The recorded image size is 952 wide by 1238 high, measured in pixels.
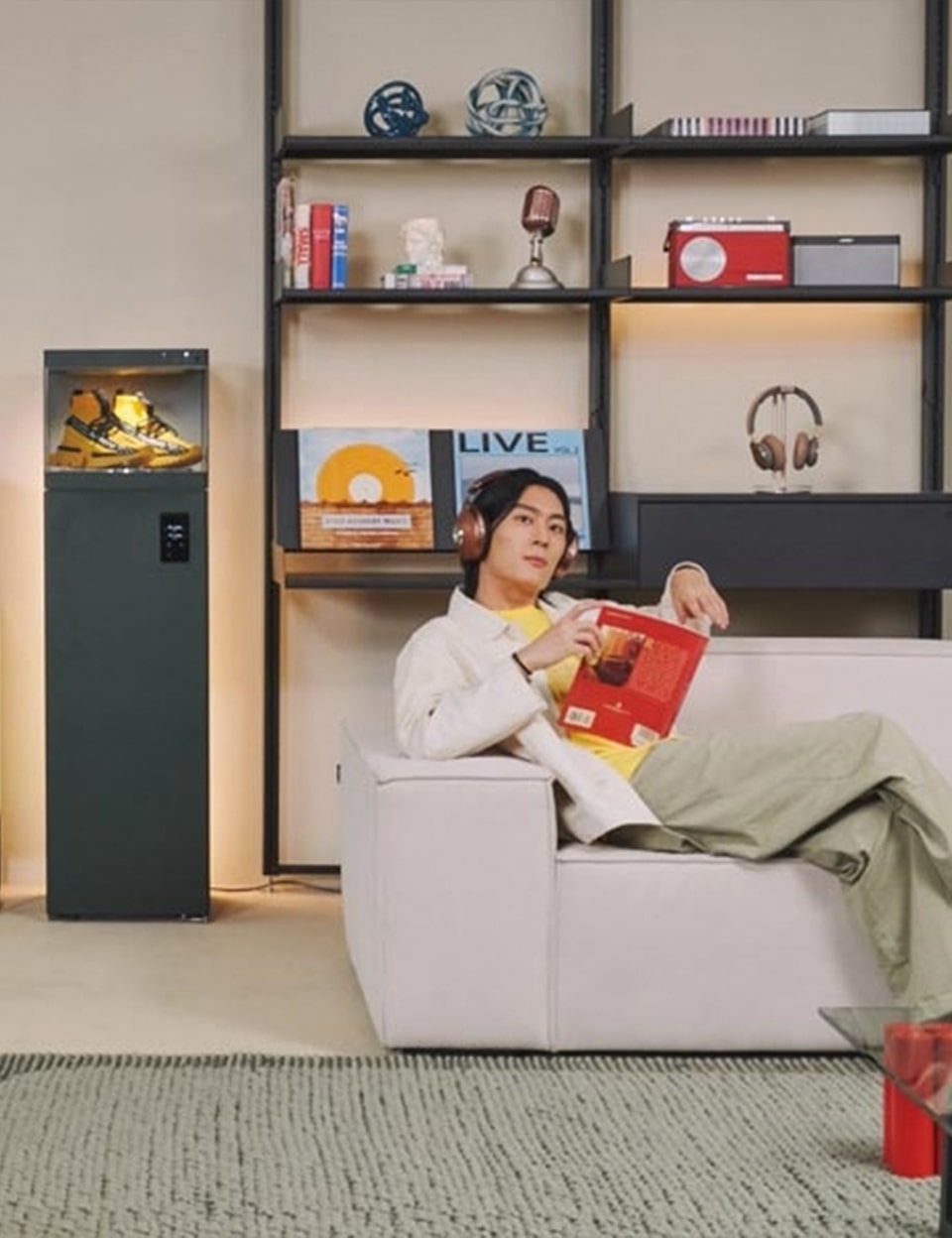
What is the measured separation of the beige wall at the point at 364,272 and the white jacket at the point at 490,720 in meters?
1.56

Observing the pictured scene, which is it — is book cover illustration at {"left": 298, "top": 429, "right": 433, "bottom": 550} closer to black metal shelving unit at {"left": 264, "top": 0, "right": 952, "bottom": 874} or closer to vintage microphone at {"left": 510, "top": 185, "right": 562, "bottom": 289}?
black metal shelving unit at {"left": 264, "top": 0, "right": 952, "bottom": 874}

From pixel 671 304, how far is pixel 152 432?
132 cm

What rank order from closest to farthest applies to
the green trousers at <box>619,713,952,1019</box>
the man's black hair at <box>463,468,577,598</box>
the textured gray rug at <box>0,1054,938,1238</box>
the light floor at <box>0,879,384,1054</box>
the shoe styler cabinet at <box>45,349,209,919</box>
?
the textured gray rug at <box>0,1054,938,1238</box>, the green trousers at <box>619,713,952,1019</box>, the light floor at <box>0,879,384,1054</box>, the man's black hair at <box>463,468,577,598</box>, the shoe styler cabinet at <box>45,349,209,919</box>

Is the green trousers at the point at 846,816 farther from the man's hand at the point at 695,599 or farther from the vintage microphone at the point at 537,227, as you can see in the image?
the vintage microphone at the point at 537,227

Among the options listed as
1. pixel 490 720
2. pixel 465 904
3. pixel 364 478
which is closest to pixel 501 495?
pixel 490 720

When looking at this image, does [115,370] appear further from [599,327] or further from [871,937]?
[871,937]

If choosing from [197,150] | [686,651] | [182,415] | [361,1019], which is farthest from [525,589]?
[197,150]

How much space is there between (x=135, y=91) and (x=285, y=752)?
166 centimetres

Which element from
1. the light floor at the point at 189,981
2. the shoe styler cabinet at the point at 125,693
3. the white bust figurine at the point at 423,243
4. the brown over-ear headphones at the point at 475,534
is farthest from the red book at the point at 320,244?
the light floor at the point at 189,981

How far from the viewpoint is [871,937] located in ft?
13.1

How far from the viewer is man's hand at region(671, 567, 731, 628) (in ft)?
14.5

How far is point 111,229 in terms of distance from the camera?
579 centimetres

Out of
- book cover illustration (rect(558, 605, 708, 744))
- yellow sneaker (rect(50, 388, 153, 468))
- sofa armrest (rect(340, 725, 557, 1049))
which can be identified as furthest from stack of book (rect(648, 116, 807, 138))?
sofa armrest (rect(340, 725, 557, 1049))

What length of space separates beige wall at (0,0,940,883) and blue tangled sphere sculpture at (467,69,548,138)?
0.19 m
